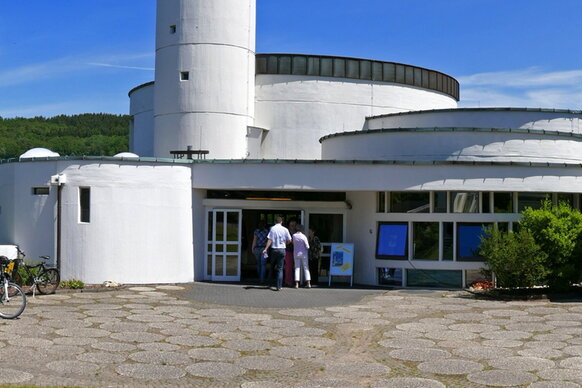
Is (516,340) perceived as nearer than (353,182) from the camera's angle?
Yes

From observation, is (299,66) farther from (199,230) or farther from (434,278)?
(434,278)

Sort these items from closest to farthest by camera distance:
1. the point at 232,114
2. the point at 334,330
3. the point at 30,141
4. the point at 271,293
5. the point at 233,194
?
the point at 334,330
the point at 271,293
the point at 233,194
the point at 232,114
the point at 30,141

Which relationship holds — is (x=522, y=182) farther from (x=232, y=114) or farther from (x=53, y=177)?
(x=53, y=177)

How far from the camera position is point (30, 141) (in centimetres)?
7806

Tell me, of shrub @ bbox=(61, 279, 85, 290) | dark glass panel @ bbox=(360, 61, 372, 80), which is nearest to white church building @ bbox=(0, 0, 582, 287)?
shrub @ bbox=(61, 279, 85, 290)

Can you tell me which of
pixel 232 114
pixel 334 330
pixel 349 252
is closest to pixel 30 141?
pixel 232 114

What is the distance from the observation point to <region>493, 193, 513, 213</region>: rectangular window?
735 inches

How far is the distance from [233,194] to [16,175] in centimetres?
587

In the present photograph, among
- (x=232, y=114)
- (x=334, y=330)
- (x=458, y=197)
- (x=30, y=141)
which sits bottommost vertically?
(x=334, y=330)

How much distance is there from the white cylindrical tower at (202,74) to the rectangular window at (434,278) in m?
8.00

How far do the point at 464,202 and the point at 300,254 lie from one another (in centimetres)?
445

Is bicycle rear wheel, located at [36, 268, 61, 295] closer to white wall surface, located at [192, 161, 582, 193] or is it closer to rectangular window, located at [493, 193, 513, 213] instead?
white wall surface, located at [192, 161, 582, 193]

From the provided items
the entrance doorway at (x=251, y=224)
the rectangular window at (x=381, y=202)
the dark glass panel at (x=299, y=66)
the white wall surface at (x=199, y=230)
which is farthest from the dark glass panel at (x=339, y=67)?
the white wall surface at (x=199, y=230)

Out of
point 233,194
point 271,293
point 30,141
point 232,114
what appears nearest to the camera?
point 271,293
